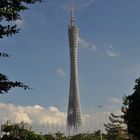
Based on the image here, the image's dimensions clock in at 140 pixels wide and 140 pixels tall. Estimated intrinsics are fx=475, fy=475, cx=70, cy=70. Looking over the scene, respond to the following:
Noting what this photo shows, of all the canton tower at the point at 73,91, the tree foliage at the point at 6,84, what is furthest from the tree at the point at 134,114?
the canton tower at the point at 73,91

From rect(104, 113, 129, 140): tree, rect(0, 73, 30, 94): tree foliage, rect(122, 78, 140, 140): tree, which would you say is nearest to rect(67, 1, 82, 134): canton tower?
rect(104, 113, 129, 140): tree

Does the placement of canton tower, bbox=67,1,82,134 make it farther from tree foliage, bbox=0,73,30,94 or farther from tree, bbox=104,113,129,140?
tree foliage, bbox=0,73,30,94

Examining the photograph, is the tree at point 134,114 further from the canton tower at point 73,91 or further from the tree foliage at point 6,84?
the canton tower at point 73,91

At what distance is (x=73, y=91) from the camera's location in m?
160

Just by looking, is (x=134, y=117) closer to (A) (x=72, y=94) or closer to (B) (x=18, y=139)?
(B) (x=18, y=139)

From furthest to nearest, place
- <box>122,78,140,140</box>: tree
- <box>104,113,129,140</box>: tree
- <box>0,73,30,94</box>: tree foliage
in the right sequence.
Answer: <box>104,113,129,140</box>: tree < <box>122,78,140,140</box>: tree < <box>0,73,30,94</box>: tree foliage

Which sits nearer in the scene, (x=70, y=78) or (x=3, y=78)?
(x=3, y=78)

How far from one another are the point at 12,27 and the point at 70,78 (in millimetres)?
141191

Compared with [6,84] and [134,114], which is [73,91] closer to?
[134,114]

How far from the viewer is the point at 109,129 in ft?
425

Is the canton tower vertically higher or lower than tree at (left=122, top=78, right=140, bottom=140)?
higher

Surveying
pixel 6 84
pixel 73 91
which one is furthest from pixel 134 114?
pixel 73 91

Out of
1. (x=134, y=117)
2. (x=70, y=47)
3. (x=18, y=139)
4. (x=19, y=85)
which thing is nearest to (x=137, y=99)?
(x=134, y=117)

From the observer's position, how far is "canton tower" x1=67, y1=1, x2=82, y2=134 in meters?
159
